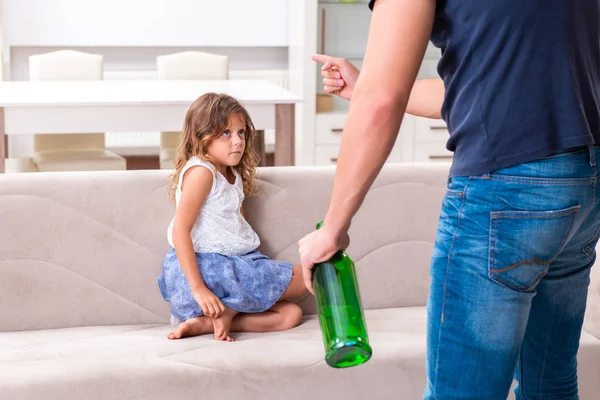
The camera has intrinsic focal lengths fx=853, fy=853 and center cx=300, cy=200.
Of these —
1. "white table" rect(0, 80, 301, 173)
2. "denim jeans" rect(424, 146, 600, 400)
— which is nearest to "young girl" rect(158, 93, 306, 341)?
"denim jeans" rect(424, 146, 600, 400)

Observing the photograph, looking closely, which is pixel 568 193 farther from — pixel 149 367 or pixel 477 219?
→ pixel 149 367

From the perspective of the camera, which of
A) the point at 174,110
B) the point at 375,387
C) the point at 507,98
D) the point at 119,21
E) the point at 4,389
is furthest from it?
the point at 119,21

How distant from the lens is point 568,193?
106cm

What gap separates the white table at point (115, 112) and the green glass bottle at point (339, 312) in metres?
2.44

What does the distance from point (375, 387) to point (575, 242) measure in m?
0.80

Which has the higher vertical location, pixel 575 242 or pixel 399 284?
pixel 575 242

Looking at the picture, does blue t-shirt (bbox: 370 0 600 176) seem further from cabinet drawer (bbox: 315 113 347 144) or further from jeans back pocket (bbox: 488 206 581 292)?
cabinet drawer (bbox: 315 113 347 144)

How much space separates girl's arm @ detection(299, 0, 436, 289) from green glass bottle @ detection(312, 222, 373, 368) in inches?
4.1

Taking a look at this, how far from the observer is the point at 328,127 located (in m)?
5.43

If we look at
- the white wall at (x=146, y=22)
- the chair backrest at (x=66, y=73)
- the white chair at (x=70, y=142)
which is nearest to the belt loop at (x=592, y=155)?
the white chair at (x=70, y=142)

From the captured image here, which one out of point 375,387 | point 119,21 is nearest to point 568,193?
point 375,387

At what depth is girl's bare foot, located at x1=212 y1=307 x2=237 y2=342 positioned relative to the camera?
1.97 meters

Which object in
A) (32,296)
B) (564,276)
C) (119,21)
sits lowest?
(32,296)

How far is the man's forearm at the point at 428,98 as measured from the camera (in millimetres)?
1453
